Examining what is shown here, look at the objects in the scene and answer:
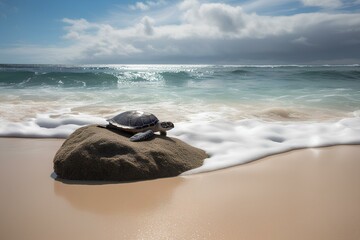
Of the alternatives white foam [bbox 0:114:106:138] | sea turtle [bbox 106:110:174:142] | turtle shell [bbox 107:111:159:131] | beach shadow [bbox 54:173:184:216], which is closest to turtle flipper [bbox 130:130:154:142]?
sea turtle [bbox 106:110:174:142]

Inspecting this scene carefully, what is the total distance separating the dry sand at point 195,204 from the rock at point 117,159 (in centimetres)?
16

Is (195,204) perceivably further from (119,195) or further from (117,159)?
(117,159)

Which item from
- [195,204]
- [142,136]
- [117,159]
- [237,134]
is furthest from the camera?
[237,134]

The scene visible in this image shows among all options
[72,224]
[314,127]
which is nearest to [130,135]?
[72,224]

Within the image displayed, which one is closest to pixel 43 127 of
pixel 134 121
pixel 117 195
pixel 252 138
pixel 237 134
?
pixel 134 121

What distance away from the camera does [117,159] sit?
348 cm

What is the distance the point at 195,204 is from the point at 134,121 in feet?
6.05

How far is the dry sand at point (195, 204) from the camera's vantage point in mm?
2299

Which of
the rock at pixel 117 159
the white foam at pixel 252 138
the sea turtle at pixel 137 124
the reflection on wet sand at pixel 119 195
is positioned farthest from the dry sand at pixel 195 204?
the sea turtle at pixel 137 124

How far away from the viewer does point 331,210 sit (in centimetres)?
263

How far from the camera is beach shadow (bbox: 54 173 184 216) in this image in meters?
2.71

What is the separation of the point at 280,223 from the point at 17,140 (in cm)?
450

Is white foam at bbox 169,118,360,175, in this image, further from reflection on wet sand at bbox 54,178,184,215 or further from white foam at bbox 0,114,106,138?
white foam at bbox 0,114,106,138

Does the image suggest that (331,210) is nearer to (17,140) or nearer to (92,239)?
(92,239)
